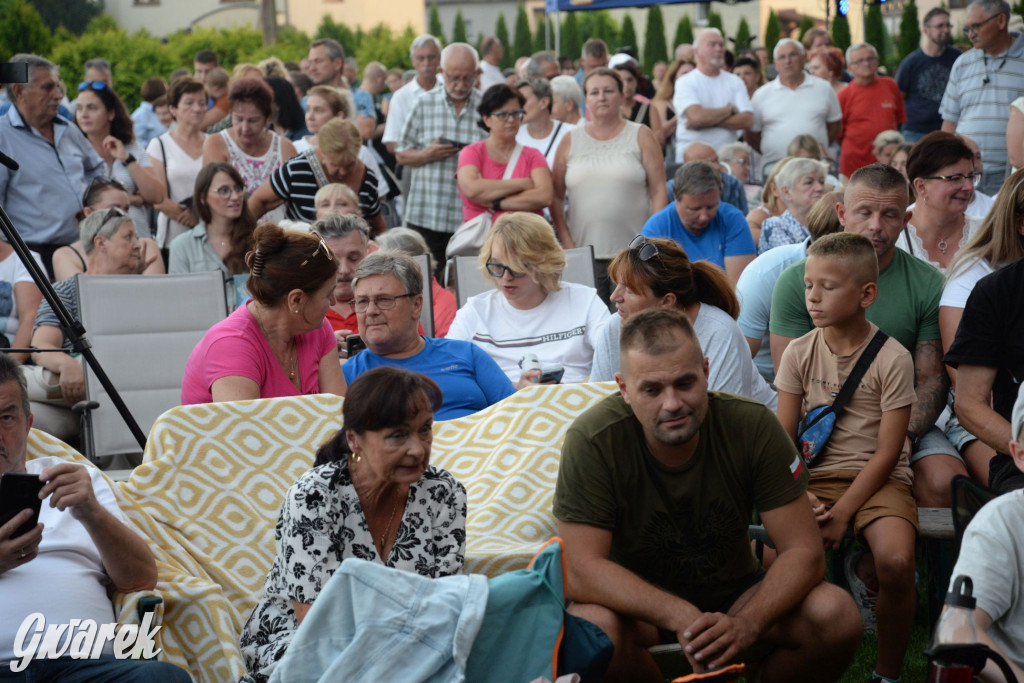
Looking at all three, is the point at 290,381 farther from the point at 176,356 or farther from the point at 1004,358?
the point at 1004,358

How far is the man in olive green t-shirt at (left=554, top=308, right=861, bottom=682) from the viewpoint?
328 centimetres

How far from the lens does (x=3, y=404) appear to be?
10.6ft

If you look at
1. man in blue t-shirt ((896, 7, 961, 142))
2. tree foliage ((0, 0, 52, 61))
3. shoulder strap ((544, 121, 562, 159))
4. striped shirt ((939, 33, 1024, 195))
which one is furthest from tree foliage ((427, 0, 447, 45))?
striped shirt ((939, 33, 1024, 195))

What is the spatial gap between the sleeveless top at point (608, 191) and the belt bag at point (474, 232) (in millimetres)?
442

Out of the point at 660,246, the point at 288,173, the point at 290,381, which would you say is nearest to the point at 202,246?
the point at 288,173

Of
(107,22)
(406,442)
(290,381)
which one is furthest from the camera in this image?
(107,22)

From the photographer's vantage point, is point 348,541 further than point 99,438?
No

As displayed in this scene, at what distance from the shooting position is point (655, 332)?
3283mm

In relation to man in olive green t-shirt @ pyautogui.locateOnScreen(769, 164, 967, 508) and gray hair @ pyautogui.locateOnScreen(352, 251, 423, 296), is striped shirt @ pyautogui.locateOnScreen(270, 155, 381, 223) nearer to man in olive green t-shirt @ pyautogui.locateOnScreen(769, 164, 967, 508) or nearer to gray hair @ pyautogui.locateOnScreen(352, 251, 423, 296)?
gray hair @ pyautogui.locateOnScreen(352, 251, 423, 296)

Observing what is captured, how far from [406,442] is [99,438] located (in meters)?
2.97

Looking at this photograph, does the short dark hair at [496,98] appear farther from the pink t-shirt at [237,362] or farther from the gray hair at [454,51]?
the pink t-shirt at [237,362]

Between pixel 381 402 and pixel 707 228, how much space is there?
4.15 metres

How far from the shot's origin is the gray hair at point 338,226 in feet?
19.2

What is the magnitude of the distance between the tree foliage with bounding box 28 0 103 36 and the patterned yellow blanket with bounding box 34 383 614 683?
41.7 m
